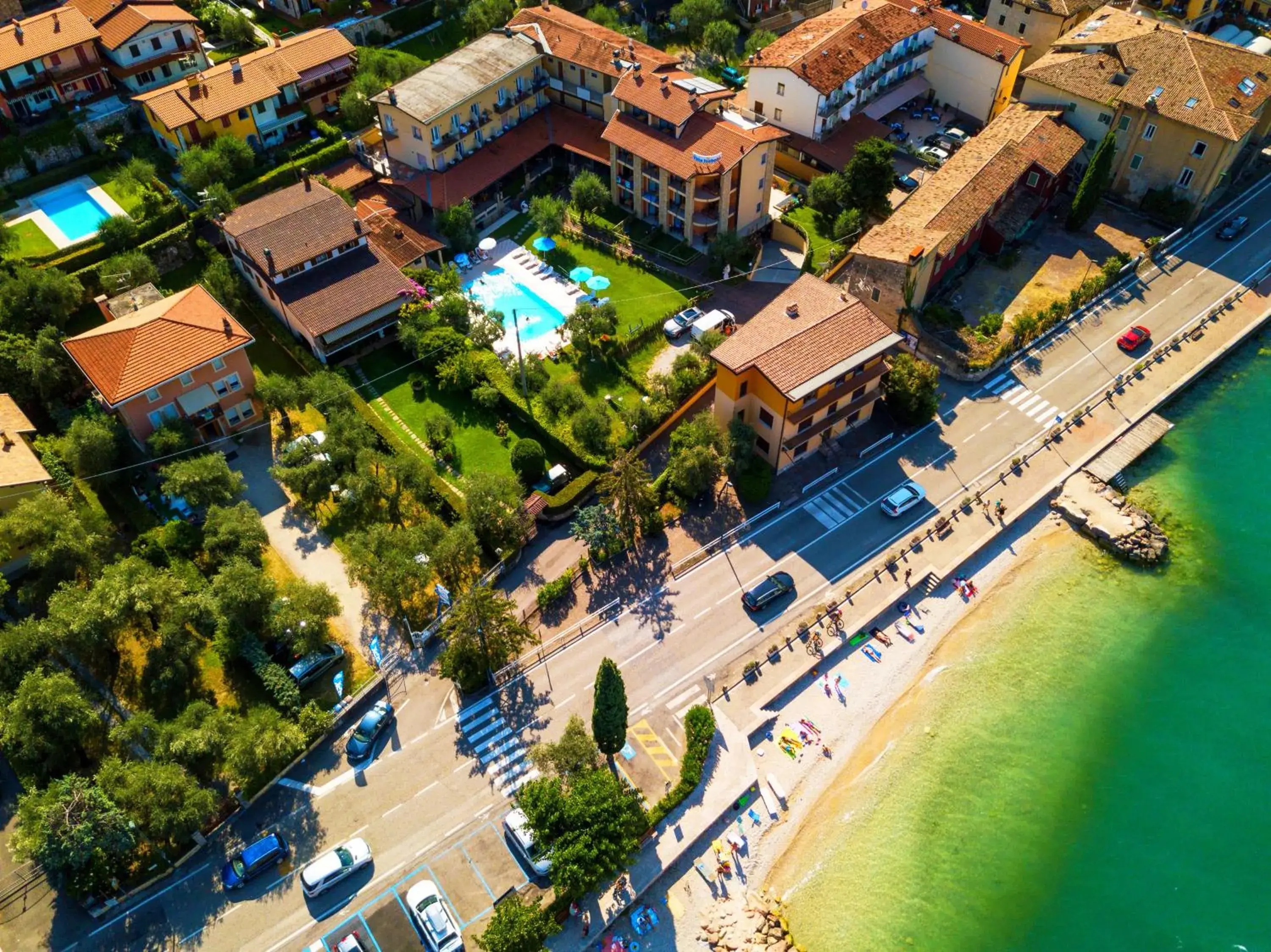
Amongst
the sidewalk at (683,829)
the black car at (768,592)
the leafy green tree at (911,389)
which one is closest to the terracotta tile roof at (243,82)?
the leafy green tree at (911,389)

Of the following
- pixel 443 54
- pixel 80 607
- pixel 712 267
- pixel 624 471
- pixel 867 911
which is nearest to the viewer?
pixel 867 911

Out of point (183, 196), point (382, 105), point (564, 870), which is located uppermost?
point (382, 105)

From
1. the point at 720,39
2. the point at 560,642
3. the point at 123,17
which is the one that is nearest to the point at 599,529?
the point at 560,642

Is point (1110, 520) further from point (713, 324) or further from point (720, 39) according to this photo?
point (720, 39)

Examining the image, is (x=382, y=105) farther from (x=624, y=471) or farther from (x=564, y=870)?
(x=564, y=870)

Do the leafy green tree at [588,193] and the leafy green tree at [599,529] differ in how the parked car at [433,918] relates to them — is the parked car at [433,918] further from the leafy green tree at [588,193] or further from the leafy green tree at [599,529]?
the leafy green tree at [588,193]

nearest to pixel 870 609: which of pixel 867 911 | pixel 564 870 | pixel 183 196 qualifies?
pixel 867 911
